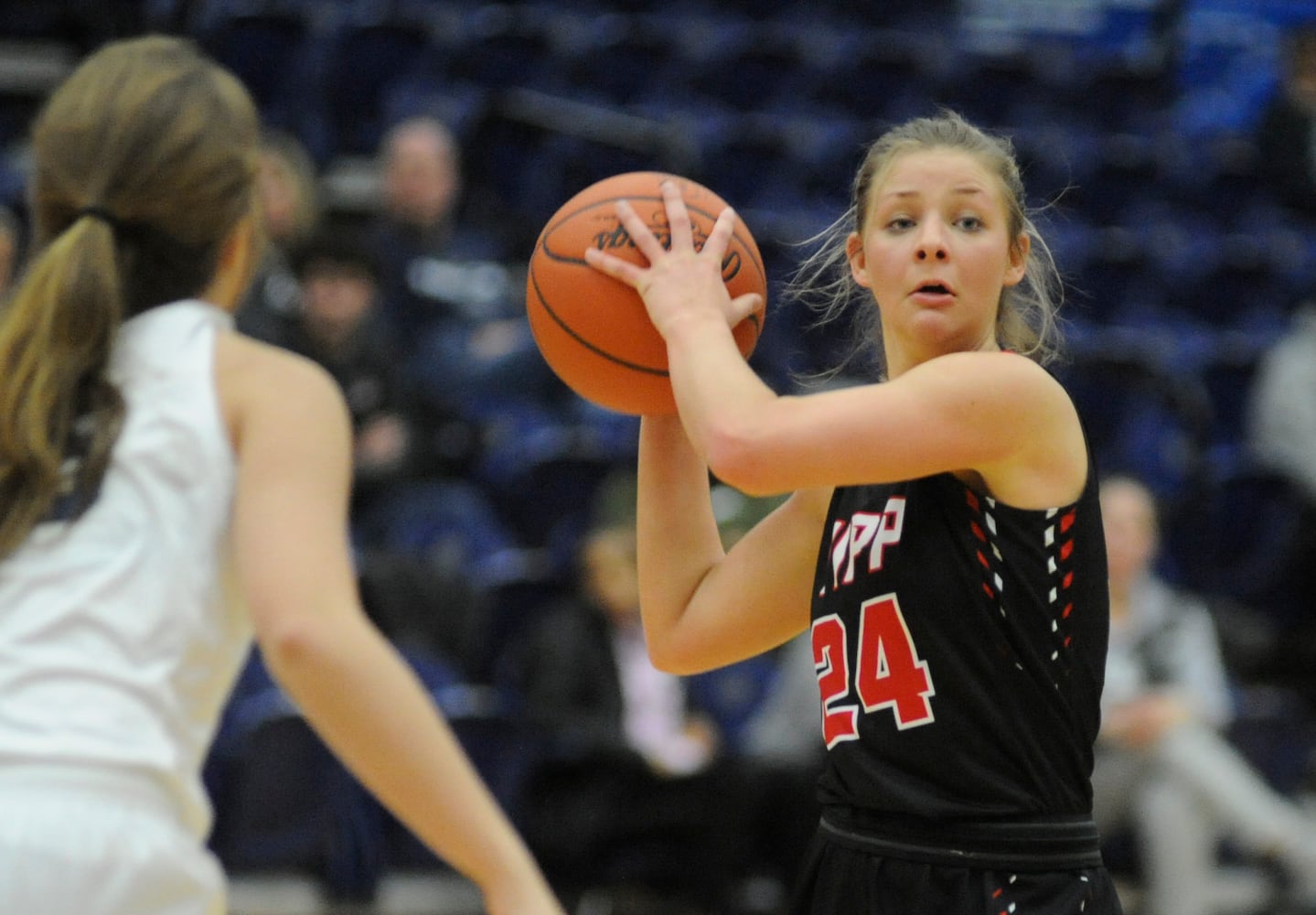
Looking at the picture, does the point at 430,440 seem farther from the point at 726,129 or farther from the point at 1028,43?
the point at 1028,43

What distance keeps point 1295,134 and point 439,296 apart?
6.07 m

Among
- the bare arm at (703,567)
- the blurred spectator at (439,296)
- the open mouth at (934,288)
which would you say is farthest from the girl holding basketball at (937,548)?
the blurred spectator at (439,296)

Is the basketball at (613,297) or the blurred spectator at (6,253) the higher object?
the basketball at (613,297)

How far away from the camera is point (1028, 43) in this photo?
12289 millimetres

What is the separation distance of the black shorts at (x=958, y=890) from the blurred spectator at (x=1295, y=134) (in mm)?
9337

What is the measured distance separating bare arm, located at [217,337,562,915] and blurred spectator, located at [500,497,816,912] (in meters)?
3.98

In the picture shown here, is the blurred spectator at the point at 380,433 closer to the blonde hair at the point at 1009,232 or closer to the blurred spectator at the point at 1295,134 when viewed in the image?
the blonde hair at the point at 1009,232

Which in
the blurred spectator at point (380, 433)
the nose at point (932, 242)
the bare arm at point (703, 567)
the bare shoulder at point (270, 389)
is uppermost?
the nose at point (932, 242)

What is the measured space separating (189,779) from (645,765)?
405 cm

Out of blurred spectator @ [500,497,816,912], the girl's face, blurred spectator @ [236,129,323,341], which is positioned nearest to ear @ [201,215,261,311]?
the girl's face

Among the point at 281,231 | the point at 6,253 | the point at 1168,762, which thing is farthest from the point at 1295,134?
the point at 6,253

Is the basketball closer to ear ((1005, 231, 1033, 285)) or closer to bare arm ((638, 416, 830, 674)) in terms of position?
bare arm ((638, 416, 830, 674))

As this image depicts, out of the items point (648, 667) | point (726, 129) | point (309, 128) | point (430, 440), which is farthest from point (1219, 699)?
point (309, 128)

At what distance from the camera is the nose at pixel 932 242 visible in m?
2.12
